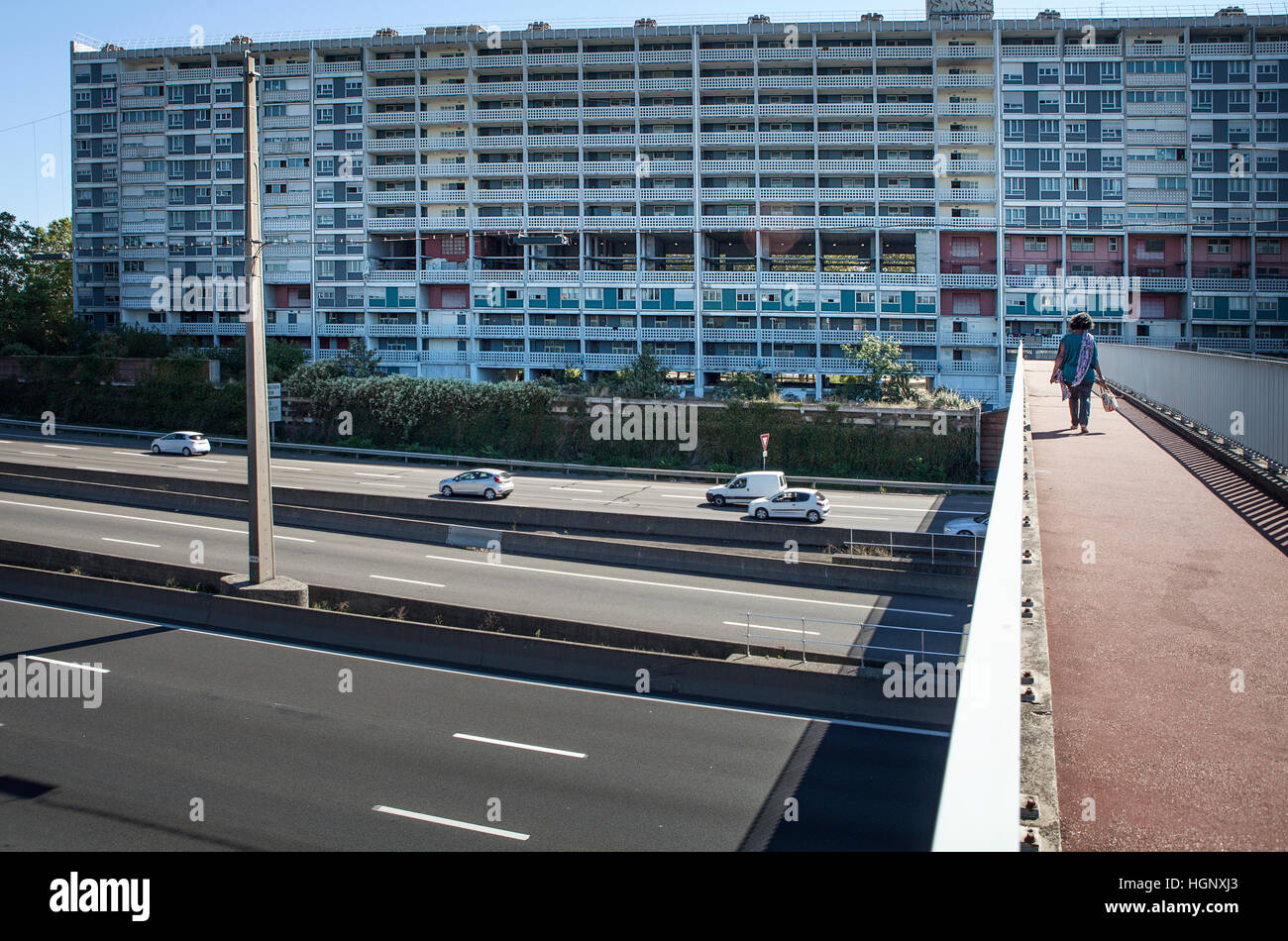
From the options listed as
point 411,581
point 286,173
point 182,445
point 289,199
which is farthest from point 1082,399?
point 286,173

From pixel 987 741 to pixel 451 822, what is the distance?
9.89 meters

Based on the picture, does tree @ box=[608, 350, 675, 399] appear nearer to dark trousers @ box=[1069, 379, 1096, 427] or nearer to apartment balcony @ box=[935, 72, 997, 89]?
apartment balcony @ box=[935, 72, 997, 89]

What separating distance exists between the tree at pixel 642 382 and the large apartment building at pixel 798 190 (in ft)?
24.5

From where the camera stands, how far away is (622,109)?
218 feet

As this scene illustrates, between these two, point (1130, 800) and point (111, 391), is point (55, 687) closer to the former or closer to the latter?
point (1130, 800)

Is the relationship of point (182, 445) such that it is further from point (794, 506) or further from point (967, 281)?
point (967, 281)

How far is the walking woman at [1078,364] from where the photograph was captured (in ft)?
42.9

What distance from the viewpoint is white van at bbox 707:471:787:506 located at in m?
37.8

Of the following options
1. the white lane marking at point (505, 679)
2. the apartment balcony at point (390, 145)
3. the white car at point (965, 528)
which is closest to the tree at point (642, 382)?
the white car at point (965, 528)

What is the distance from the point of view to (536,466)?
48750 mm

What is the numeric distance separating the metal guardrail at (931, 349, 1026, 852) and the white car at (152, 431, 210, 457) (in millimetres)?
53382

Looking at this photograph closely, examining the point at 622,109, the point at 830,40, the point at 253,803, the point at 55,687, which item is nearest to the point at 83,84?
the point at 622,109

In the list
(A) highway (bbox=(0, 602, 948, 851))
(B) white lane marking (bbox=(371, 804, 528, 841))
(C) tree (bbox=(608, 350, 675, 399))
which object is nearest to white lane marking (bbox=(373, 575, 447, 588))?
(A) highway (bbox=(0, 602, 948, 851))

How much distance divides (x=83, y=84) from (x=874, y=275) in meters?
62.2
